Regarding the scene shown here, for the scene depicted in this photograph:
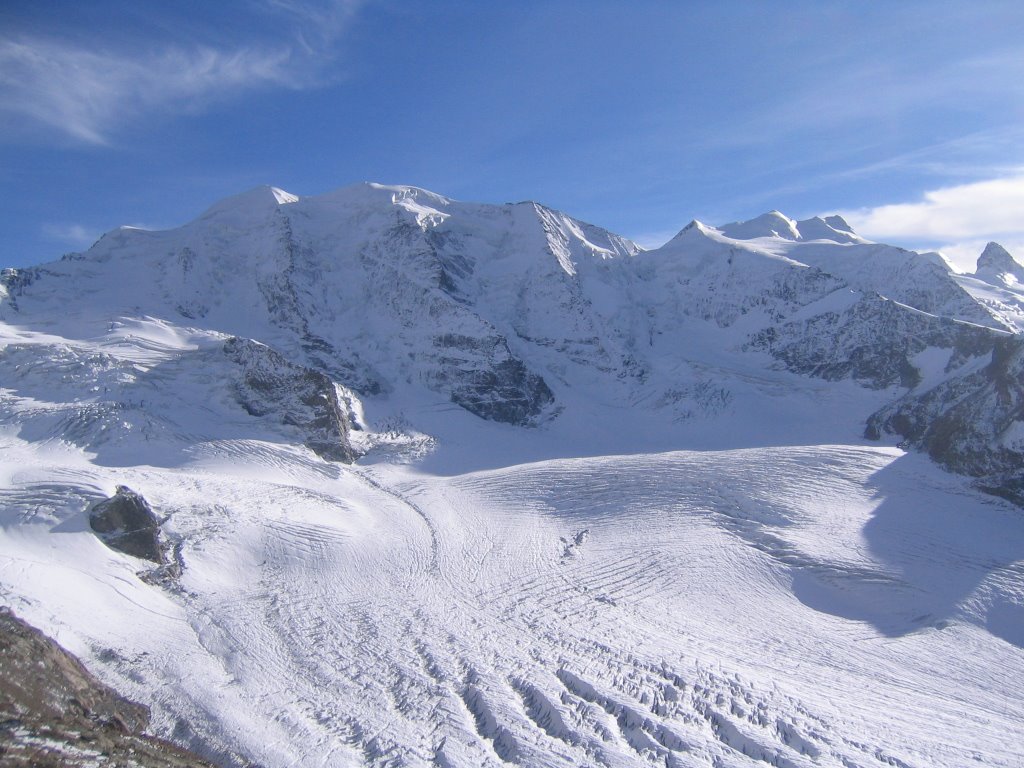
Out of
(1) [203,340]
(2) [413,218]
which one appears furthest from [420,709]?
(2) [413,218]

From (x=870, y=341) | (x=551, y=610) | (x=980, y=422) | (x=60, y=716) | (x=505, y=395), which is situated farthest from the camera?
(x=870, y=341)

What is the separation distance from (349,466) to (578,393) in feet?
115

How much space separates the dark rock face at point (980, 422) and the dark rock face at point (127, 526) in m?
53.6

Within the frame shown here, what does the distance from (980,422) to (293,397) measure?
179 feet

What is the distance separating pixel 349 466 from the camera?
6006 centimetres

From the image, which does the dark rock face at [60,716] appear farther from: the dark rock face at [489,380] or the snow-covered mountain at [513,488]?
the dark rock face at [489,380]

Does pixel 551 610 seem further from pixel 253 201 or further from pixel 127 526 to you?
pixel 253 201

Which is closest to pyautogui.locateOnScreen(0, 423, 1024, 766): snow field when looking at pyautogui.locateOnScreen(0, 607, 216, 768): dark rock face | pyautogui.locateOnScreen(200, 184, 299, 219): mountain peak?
pyautogui.locateOnScreen(0, 607, 216, 768): dark rock face

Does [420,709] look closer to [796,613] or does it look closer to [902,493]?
[796,613]

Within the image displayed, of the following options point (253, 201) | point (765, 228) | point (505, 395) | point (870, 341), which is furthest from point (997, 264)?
point (253, 201)

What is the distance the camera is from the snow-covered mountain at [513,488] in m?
26.1

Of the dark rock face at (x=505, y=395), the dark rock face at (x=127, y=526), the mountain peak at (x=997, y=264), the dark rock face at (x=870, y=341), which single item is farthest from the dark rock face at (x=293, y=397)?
the mountain peak at (x=997, y=264)

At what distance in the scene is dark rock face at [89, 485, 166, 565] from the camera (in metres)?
34.8

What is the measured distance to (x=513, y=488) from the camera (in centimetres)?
5575
